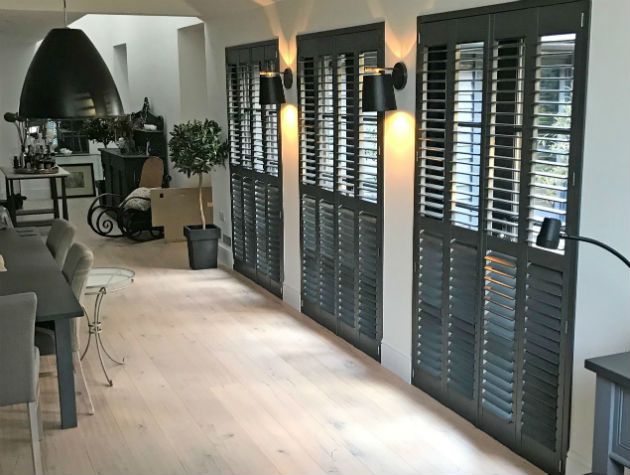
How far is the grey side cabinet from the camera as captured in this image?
282 centimetres

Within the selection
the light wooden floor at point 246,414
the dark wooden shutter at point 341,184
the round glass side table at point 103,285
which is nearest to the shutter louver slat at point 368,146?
the dark wooden shutter at point 341,184

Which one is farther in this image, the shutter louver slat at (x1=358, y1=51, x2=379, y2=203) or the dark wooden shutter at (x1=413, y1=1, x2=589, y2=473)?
the shutter louver slat at (x1=358, y1=51, x2=379, y2=203)

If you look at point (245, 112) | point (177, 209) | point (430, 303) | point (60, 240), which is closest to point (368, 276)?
point (430, 303)

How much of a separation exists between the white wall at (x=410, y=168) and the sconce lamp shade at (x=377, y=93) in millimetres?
104

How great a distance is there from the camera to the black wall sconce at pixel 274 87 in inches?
242

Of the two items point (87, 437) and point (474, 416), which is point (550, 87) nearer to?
point (474, 416)

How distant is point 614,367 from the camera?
2.86 m

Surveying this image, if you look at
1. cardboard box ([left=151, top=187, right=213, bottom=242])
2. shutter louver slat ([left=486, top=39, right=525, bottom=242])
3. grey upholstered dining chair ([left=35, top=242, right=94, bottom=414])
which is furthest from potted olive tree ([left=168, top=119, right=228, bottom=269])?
shutter louver slat ([left=486, top=39, right=525, bottom=242])

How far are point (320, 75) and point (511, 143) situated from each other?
221cm

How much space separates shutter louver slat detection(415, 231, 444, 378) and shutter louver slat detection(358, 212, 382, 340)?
554mm

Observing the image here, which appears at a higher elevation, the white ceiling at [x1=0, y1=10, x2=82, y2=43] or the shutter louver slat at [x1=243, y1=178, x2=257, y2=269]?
the white ceiling at [x1=0, y1=10, x2=82, y2=43]

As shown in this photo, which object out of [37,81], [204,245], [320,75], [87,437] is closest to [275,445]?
[87,437]

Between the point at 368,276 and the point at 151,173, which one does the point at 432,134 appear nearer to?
the point at 368,276

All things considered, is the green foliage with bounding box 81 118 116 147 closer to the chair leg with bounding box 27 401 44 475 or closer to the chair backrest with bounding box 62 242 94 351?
the chair backrest with bounding box 62 242 94 351
